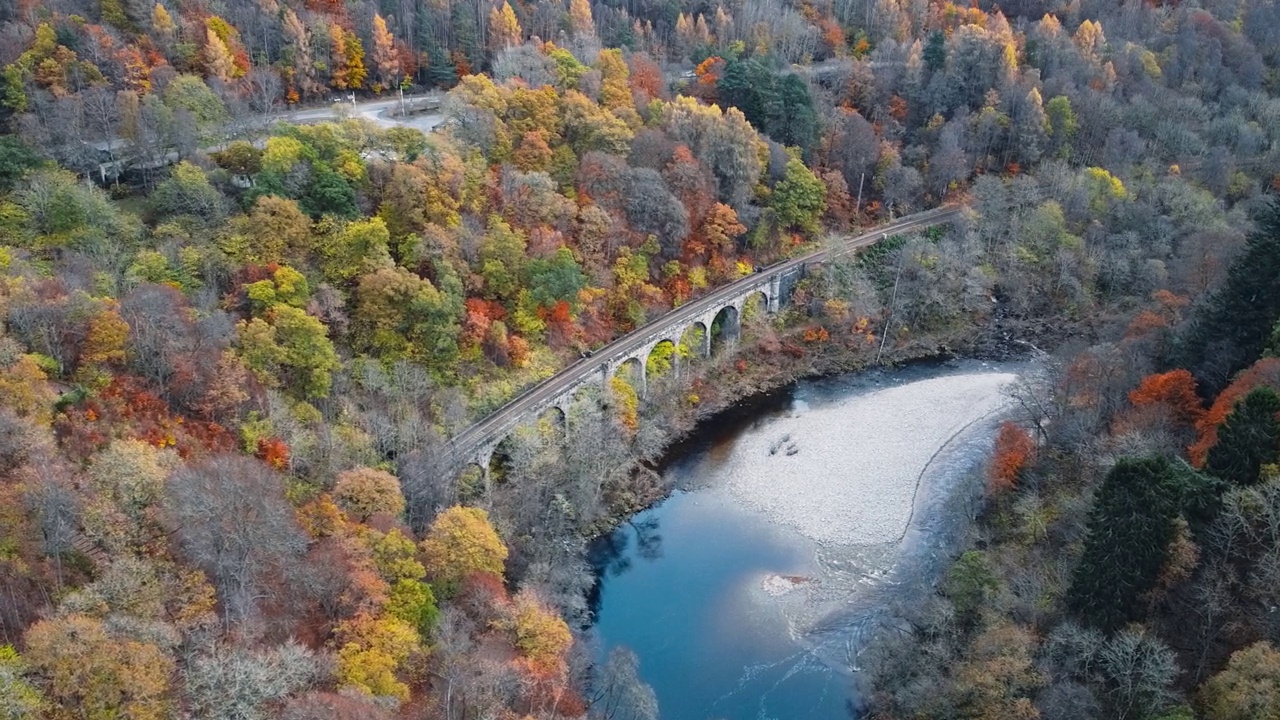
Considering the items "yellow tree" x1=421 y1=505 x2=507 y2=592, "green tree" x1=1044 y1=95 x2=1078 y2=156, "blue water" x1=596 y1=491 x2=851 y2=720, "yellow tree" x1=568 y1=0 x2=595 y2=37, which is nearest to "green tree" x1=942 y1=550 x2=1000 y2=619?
"blue water" x1=596 y1=491 x2=851 y2=720

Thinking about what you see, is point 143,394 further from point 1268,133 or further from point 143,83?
point 1268,133

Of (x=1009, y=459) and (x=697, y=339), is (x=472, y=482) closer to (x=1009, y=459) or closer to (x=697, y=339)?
(x=697, y=339)

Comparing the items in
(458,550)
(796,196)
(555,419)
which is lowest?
(555,419)

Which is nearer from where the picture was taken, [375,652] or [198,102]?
[375,652]

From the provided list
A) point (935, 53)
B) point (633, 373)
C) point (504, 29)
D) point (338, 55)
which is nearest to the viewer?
point (633, 373)

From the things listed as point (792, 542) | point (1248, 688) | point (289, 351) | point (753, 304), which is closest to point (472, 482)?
point (289, 351)

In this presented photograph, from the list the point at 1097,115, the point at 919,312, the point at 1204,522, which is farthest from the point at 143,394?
the point at 1097,115

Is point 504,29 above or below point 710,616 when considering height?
above

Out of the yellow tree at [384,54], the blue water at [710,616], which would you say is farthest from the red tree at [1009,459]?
the yellow tree at [384,54]
